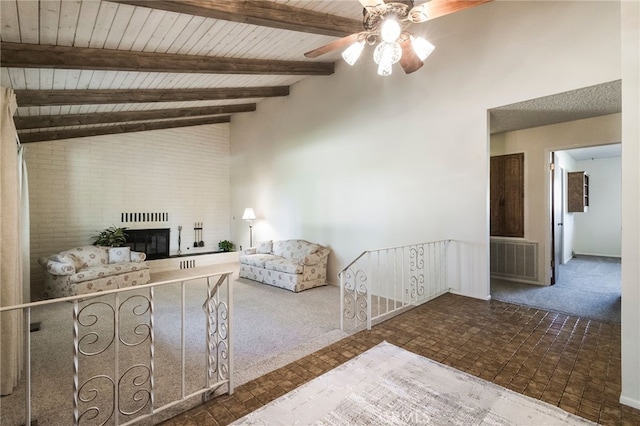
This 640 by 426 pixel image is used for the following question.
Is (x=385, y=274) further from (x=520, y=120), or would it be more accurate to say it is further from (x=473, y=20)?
(x=473, y=20)

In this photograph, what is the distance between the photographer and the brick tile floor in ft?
6.33

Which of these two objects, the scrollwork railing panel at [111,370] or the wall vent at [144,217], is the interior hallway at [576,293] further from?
the wall vent at [144,217]

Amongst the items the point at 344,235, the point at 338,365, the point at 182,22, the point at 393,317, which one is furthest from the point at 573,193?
the point at 182,22

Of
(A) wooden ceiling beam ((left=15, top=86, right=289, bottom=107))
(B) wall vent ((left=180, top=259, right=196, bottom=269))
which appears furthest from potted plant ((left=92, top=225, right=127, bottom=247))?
(A) wooden ceiling beam ((left=15, top=86, right=289, bottom=107))

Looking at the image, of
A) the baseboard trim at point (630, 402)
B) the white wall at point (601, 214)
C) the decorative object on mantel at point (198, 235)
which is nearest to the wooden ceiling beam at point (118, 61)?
the decorative object on mantel at point (198, 235)

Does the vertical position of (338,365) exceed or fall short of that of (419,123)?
it falls short

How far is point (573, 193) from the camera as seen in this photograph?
7.01 metres

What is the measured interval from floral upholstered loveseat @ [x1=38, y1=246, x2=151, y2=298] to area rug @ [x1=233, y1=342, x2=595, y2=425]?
4.50m

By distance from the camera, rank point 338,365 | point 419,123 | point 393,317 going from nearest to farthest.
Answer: point 338,365
point 393,317
point 419,123

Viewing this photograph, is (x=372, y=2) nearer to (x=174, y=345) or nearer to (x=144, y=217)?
(x=174, y=345)

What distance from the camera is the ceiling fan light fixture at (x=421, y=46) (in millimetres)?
2291

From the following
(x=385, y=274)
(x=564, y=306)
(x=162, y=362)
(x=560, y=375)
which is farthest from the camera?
(x=385, y=274)

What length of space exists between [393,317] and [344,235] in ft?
7.13

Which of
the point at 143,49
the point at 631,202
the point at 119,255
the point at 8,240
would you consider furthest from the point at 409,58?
the point at 119,255
